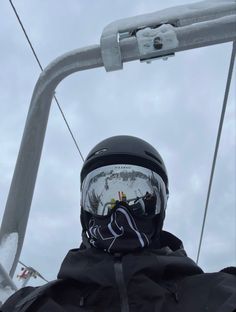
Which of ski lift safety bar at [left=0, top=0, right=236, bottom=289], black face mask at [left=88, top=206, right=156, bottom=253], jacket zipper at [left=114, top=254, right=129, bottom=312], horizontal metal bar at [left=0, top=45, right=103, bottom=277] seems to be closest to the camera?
jacket zipper at [left=114, top=254, right=129, bottom=312]

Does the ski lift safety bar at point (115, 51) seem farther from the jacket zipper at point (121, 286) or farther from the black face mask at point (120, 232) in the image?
the jacket zipper at point (121, 286)

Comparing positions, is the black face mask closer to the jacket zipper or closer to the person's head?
the person's head

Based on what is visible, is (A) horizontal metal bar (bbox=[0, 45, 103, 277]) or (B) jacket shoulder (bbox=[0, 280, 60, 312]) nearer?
(B) jacket shoulder (bbox=[0, 280, 60, 312])

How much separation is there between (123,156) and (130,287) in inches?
23.8

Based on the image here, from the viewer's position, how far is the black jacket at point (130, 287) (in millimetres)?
1345

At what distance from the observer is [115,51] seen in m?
1.90

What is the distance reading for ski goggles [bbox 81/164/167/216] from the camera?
65.7 inches

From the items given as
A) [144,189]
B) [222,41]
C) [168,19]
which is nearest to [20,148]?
[144,189]

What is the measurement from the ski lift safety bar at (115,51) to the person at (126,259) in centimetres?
33

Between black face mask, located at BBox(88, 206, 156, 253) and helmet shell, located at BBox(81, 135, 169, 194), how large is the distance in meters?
0.26

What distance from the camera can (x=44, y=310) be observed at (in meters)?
1.39

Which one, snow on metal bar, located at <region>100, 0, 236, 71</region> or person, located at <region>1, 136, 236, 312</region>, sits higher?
snow on metal bar, located at <region>100, 0, 236, 71</region>

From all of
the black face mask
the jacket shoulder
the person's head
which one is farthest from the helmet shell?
the jacket shoulder

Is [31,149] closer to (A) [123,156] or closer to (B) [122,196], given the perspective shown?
(A) [123,156]
